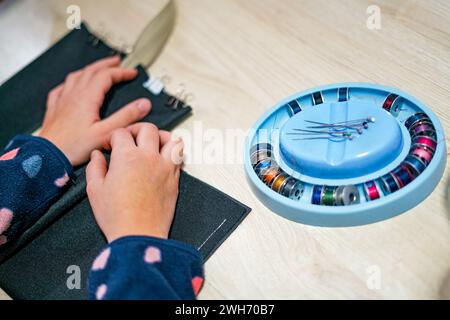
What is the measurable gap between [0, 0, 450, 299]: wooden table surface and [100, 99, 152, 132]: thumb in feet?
0.21

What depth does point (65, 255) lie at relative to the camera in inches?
25.7

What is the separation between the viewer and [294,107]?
0.71 meters

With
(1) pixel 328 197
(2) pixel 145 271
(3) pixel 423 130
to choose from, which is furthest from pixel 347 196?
(2) pixel 145 271

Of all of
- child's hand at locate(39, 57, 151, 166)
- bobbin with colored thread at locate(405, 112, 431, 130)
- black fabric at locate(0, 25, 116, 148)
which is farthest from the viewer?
black fabric at locate(0, 25, 116, 148)

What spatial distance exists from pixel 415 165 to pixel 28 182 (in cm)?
48

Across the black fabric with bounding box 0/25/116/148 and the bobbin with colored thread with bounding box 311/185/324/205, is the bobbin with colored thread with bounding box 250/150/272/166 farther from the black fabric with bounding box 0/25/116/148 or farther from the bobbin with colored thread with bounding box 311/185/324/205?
the black fabric with bounding box 0/25/116/148

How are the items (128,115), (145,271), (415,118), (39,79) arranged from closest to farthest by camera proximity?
(145,271) < (415,118) < (128,115) < (39,79)

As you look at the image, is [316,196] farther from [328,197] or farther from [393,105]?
[393,105]

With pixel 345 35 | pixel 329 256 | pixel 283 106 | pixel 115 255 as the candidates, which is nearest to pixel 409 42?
pixel 345 35

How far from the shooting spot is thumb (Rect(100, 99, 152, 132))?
76 cm

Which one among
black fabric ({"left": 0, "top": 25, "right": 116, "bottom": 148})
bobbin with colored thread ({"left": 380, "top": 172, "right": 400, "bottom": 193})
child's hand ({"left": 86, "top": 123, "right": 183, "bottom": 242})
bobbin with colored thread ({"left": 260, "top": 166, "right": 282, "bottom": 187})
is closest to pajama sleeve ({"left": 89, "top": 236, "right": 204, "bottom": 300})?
child's hand ({"left": 86, "top": 123, "right": 183, "bottom": 242})

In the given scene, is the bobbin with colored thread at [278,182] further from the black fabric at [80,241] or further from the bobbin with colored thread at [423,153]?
the bobbin with colored thread at [423,153]

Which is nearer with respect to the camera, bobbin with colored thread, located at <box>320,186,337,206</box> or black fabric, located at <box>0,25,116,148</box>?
bobbin with colored thread, located at <box>320,186,337,206</box>
